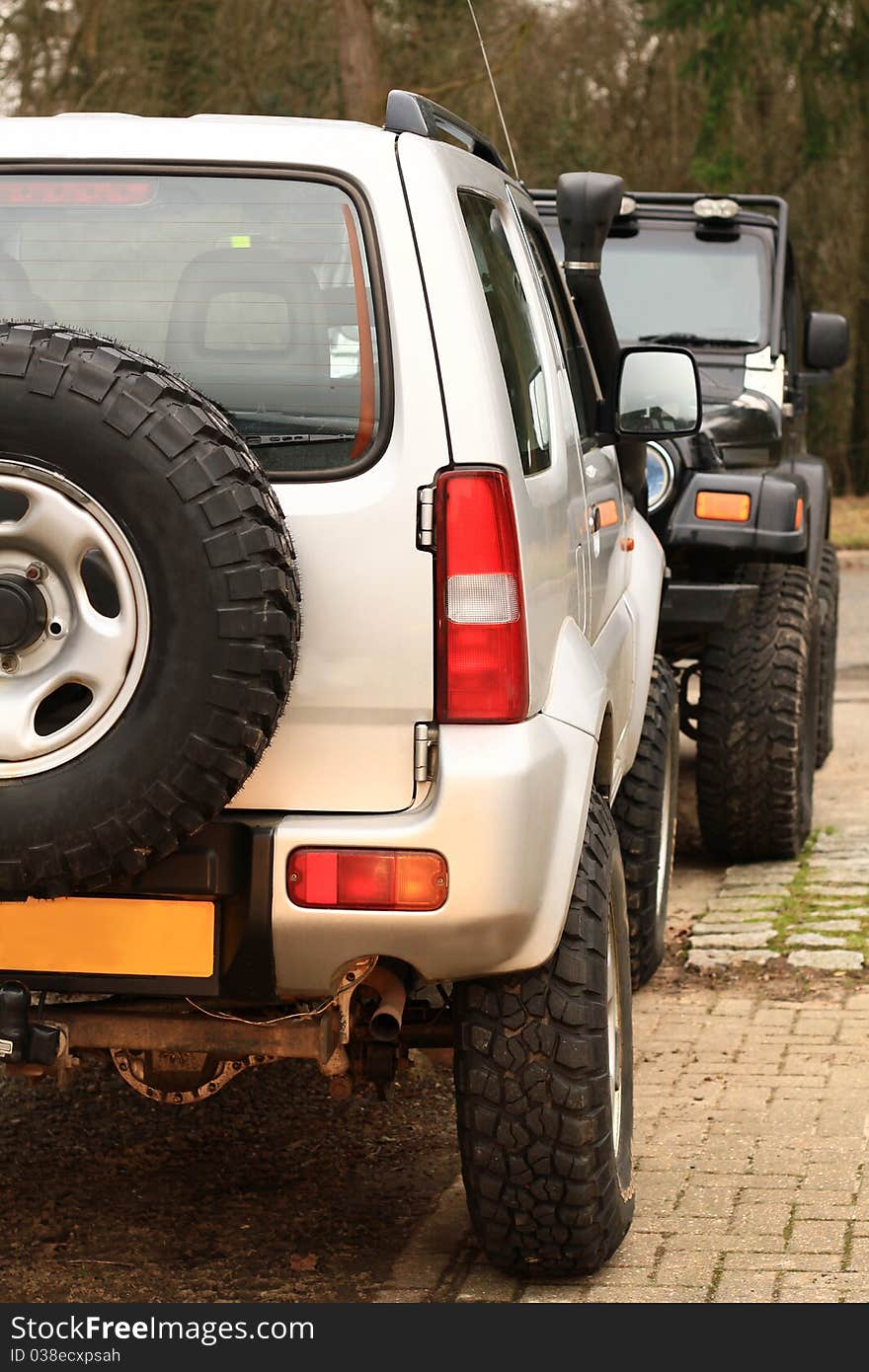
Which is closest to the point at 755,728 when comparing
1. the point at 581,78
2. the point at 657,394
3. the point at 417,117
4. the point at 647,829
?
the point at 647,829

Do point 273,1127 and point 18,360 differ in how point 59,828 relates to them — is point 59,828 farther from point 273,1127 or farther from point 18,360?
point 273,1127

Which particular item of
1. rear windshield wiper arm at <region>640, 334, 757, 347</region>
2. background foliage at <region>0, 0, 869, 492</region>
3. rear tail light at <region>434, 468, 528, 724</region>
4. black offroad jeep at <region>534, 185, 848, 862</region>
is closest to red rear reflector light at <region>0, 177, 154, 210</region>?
rear tail light at <region>434, 468, 528, 724</region>

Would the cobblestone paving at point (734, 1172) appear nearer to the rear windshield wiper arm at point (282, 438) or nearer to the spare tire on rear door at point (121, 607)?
the spare tire on rear door at point (121, 607)

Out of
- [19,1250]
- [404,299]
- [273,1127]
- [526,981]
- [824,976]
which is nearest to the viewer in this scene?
[404,299]

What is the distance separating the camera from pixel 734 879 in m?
6.66

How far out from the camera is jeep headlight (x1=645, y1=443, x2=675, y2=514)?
6.59 m

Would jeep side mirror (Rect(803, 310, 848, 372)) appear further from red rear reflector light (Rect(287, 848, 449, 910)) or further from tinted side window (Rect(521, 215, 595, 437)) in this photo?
red rear reflector light (Rect(287, 848, 449, 910))

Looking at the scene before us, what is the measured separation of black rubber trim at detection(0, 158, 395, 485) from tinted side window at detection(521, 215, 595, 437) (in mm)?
1075

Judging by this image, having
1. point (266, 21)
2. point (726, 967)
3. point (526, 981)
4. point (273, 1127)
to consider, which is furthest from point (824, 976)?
point (266, 21)

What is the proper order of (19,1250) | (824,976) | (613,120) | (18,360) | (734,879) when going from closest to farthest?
(18,360) < (19,1250) < (824,976) < (734,879) < (613,120)

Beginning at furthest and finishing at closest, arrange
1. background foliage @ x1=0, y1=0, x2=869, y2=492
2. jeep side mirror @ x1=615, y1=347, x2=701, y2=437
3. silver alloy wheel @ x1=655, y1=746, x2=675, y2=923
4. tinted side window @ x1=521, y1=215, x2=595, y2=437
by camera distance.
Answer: background foliage @ x1=0, y1=0, x2=869, y2=492, silver alloy wheel @ x1=655, y1=746, x2=675, y2=923, jeep side mirror @ x1=615, y1=347, x2=701, y2=437, tinted side window @ x1=521, y1=215, x2=595, y2=437

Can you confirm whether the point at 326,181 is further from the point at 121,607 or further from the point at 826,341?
the point at 826,341

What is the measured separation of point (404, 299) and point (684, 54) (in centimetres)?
1813

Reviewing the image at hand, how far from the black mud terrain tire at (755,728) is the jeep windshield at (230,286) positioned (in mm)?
3783
